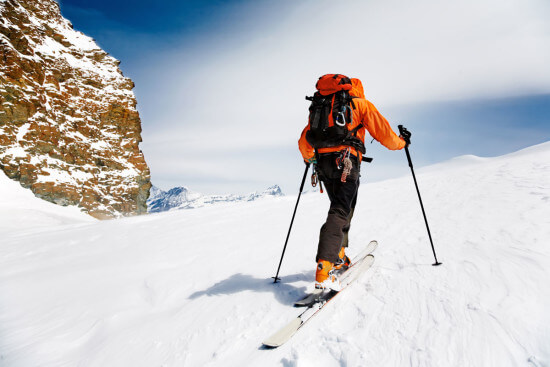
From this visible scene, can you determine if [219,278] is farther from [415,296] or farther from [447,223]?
[447,223]

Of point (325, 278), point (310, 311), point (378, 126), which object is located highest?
point (378, 126)

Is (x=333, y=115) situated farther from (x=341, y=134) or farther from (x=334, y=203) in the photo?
(x=334, y=203)

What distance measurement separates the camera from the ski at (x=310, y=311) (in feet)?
7.02

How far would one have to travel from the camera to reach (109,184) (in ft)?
193

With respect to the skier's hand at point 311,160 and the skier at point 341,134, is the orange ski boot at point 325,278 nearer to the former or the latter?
the skier at point 341,134

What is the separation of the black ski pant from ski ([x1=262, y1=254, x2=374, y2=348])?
38 centimetres

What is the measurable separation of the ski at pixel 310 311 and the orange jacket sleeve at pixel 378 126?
1603 mm

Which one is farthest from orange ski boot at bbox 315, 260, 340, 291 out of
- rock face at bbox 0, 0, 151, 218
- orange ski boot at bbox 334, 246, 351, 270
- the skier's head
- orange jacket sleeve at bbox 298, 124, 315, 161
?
rock face at bbox 0, 0, 151, 218

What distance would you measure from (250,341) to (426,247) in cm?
331

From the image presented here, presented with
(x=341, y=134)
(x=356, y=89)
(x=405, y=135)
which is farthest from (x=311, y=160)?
(x=405, y=135)

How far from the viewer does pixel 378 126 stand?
322 cm

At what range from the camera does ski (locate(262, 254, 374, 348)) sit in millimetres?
2141

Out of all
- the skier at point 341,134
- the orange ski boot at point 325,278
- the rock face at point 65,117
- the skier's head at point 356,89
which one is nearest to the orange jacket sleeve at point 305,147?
the skier at point 341,134

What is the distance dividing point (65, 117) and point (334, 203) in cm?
7181
